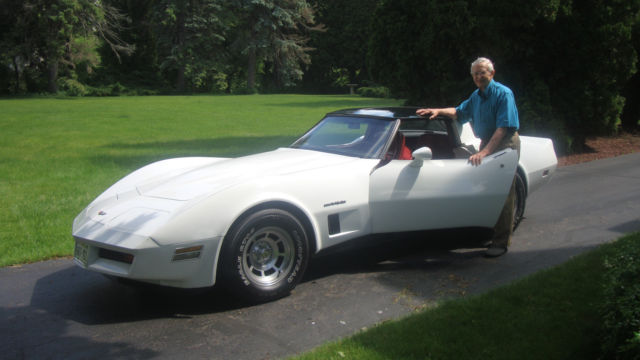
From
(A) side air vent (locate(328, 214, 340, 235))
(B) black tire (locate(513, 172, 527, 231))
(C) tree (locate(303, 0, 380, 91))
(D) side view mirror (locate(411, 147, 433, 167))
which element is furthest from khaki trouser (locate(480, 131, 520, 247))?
(C) tree (locate(303, 0, 380, 91))

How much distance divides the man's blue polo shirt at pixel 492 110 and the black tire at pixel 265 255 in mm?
2323

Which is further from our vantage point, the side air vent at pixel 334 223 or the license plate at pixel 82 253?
the side air vent at pixel 334 223

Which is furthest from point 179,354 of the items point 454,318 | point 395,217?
point 395,217

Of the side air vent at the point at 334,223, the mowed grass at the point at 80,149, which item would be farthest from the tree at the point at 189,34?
the side air vent at the point at 334,223

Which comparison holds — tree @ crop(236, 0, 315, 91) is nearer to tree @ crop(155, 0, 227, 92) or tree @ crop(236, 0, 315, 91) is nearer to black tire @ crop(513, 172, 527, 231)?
tree @ crop(155, 0, 227, 92)

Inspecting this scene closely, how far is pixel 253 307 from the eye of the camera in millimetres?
4199

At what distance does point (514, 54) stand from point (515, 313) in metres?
8.78

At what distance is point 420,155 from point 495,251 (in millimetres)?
1335

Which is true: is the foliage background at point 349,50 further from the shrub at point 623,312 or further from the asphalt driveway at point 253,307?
the shrub at point 623,312

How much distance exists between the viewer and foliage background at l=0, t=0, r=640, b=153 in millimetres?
11156

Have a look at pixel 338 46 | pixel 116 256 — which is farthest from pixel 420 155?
pixel 338 46

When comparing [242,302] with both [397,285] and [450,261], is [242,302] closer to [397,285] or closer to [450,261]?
[397,285]

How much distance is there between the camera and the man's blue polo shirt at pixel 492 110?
5.30 metres

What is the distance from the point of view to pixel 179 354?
3436 millimetres
